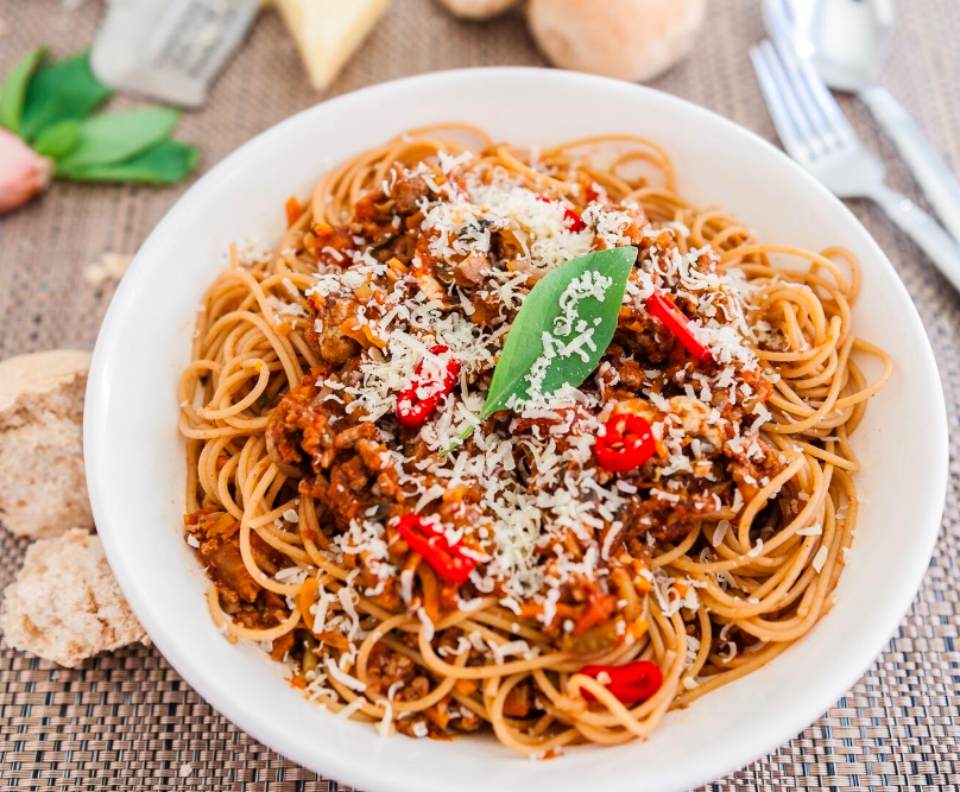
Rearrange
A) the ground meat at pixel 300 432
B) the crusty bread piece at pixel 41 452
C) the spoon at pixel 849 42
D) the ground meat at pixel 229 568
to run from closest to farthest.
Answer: the ground meat at pixel 300 432 < the ground meat at pixel 229 568 < the crusty bread piece at pixel 41 452 < the spoon at pixel 849 42

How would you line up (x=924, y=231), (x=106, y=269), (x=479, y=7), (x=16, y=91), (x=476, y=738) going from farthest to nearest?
1. (x=479, y=7)
2. (x=16, y=91)
3. (x=106, y=269)
4. (x=924, y=231)
5. (x=476, y=738)

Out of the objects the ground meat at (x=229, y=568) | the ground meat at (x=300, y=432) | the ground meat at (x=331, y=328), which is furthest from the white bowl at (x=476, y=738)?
the ground meat at (x=331, y=328)

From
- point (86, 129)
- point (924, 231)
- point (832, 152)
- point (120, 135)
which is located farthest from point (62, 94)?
point (924, 231)

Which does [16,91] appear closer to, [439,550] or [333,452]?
[333,452]

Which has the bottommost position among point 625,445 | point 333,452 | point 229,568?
point 229,568

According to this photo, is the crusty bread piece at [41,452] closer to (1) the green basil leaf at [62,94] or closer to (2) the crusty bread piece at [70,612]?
(2) the crusty bread piece at [70,612]
